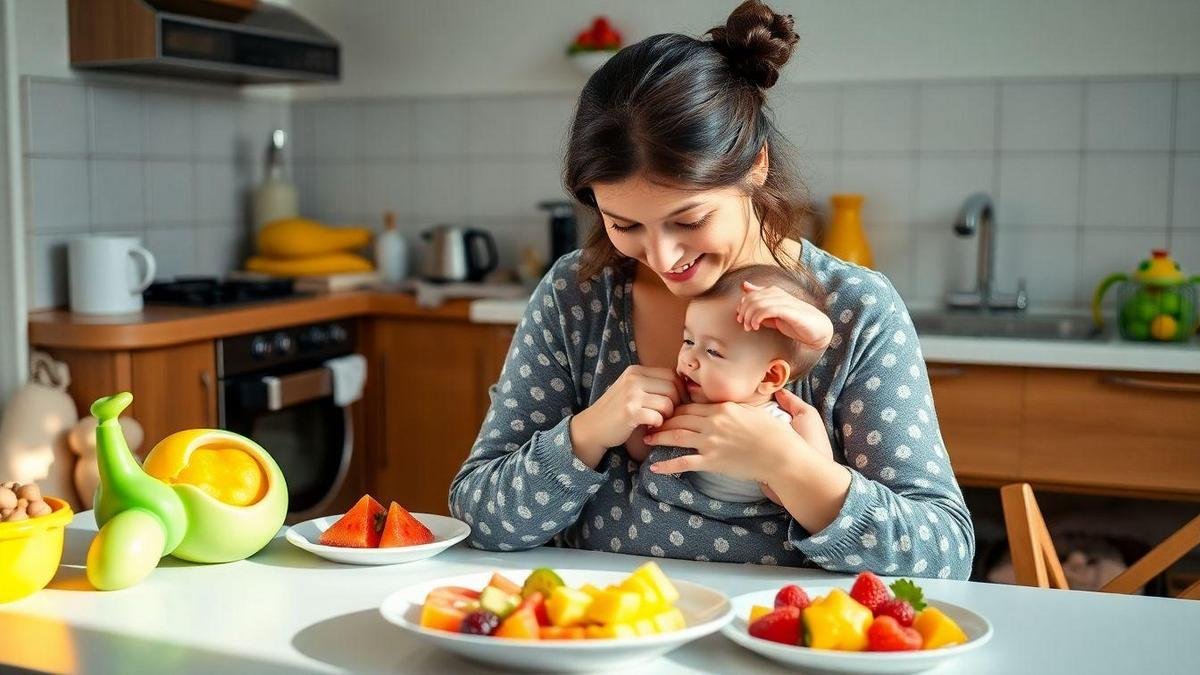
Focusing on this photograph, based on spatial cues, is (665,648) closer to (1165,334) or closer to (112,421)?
(112,421)

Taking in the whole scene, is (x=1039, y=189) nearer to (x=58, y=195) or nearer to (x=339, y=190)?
(x=339, y=190)

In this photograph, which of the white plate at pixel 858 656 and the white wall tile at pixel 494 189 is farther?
the white wall tile at pixel 494 189

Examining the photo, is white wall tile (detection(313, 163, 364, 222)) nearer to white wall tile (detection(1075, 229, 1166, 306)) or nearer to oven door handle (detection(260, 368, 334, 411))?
oven door handle (detection(260, 368, 334, 411))

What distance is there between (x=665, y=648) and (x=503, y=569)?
13.8 inches

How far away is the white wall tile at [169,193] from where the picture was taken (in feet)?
11.9

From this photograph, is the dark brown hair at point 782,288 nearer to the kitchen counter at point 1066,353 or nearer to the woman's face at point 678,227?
the woman's face at point 678,227

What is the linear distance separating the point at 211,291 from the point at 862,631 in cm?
267

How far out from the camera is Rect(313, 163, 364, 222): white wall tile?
4211 mm

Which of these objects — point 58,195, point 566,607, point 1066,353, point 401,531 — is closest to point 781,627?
point 566,607

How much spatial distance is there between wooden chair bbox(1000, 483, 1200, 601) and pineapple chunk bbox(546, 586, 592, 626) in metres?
0.66

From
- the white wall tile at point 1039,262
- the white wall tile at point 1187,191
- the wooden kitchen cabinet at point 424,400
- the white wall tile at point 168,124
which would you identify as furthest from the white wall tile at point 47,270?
the white wall tile at point 1187,191

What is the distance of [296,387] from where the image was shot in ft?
10.9

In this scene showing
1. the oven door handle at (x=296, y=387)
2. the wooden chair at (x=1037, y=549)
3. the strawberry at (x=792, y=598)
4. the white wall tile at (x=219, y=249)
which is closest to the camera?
the strawberry at (x=792, y=598)

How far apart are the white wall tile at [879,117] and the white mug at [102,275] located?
191cm
